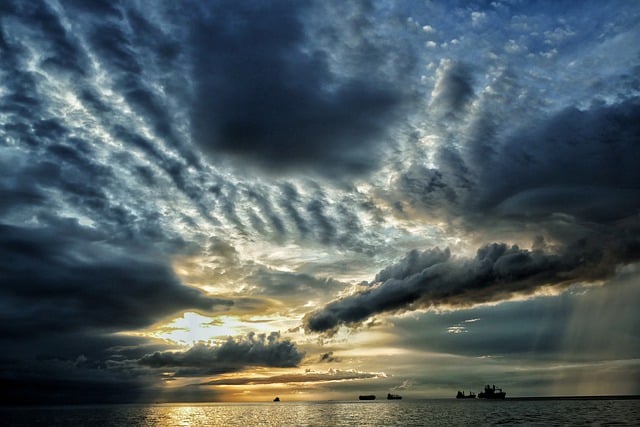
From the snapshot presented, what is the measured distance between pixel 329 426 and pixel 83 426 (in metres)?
108

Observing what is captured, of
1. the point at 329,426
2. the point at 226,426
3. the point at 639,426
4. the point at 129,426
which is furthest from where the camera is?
the point at 129,426

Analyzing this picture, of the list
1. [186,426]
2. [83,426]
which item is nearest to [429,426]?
[186,426]

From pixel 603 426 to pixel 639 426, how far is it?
796 cm

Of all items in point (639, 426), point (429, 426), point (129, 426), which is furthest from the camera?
point (129, 426)

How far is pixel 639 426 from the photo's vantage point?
380 feet

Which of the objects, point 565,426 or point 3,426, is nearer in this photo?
point 565,426

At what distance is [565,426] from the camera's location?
413ft

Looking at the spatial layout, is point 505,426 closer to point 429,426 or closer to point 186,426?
point 429,426

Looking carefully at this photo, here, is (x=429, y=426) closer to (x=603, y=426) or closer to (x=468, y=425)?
(x=468, y=425)

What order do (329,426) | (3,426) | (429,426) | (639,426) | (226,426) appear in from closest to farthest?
(639,426), (429,426), (329,426), (226,426), (3,426)

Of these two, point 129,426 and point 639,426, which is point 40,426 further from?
point 639,426

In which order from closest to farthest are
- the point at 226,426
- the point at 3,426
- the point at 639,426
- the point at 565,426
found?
the point at 639,426
the point at 565,426
the point at 226,426
the point at 3,426

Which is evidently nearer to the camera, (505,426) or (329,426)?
(505,426)

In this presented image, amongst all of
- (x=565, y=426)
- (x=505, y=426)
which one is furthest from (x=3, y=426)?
(x=565, y=426)
